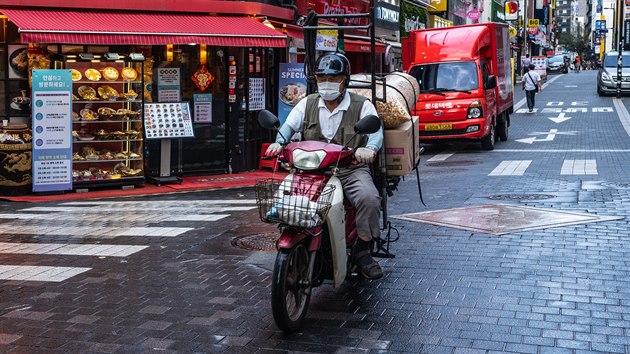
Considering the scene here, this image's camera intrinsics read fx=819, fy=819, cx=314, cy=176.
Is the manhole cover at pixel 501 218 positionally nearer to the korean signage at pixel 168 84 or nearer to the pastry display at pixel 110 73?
the pastry display at pixel 110 73

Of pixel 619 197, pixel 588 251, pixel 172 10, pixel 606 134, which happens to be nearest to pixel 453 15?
pixel 606 134

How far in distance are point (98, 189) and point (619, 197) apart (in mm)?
8410

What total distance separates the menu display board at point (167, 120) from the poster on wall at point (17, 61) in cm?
214

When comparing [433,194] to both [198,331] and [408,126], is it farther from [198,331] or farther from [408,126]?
[198,331]

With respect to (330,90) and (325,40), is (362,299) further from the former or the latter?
(325,40)

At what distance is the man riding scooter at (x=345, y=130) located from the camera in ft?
20.0

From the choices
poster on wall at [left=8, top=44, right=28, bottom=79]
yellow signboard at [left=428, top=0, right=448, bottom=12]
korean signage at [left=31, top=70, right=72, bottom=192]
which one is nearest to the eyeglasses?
korean signage at [left=31, top=70, right=72, bottom=192]

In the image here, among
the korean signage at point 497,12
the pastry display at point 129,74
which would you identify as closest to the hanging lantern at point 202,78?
the pastry display at point 129,74

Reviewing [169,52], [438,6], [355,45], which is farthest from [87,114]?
[438,6]

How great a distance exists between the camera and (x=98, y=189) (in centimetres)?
1409

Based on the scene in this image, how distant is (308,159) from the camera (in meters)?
5.64

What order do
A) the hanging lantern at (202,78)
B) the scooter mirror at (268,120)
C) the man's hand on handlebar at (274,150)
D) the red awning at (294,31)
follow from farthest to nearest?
the red awning at (294,31) → the hanging lantern at (202,78) → the scooter mirror at (268,120) → the man's hand on handlebar at (274,150)

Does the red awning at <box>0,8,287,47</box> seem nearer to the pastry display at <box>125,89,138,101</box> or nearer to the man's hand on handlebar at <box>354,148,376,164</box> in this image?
the pastry display at <box>125,89,138,101</box>

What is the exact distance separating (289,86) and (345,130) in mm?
11317
